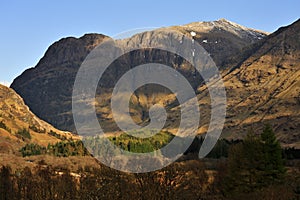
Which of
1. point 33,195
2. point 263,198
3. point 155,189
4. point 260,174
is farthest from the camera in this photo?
point 260,174

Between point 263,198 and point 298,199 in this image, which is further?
point 298,199

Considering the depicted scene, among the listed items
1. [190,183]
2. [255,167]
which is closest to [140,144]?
[255,167]

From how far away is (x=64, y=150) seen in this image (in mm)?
195750

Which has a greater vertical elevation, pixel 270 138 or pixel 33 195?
pixel 270 138

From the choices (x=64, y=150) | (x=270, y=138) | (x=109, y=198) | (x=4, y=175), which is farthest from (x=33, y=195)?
(x=64, y=150)

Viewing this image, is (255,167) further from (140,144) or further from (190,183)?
(140,144)

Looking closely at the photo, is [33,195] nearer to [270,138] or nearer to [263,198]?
[263,198]

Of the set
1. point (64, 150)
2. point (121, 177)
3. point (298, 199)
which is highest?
point (64, 150)

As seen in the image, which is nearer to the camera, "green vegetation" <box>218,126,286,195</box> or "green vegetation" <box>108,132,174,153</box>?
"green vegetation" <box>218,126,286,195</box>

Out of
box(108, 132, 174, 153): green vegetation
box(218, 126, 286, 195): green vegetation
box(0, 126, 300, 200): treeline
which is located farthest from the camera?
box(108, 132, 174, 153): green vegetation

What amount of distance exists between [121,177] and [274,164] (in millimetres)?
32501

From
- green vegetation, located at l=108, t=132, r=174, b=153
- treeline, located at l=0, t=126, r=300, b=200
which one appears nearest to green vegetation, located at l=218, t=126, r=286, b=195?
treeline, located at l=0, t=126, r=300, b=200

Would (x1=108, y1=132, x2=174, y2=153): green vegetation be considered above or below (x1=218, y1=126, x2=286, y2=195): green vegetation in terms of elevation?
above

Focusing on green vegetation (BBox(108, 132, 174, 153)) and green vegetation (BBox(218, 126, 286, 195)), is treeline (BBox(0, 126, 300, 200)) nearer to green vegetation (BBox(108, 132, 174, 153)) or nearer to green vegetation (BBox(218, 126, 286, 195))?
green vegetation (BBox(218, 126, 286, 195))
